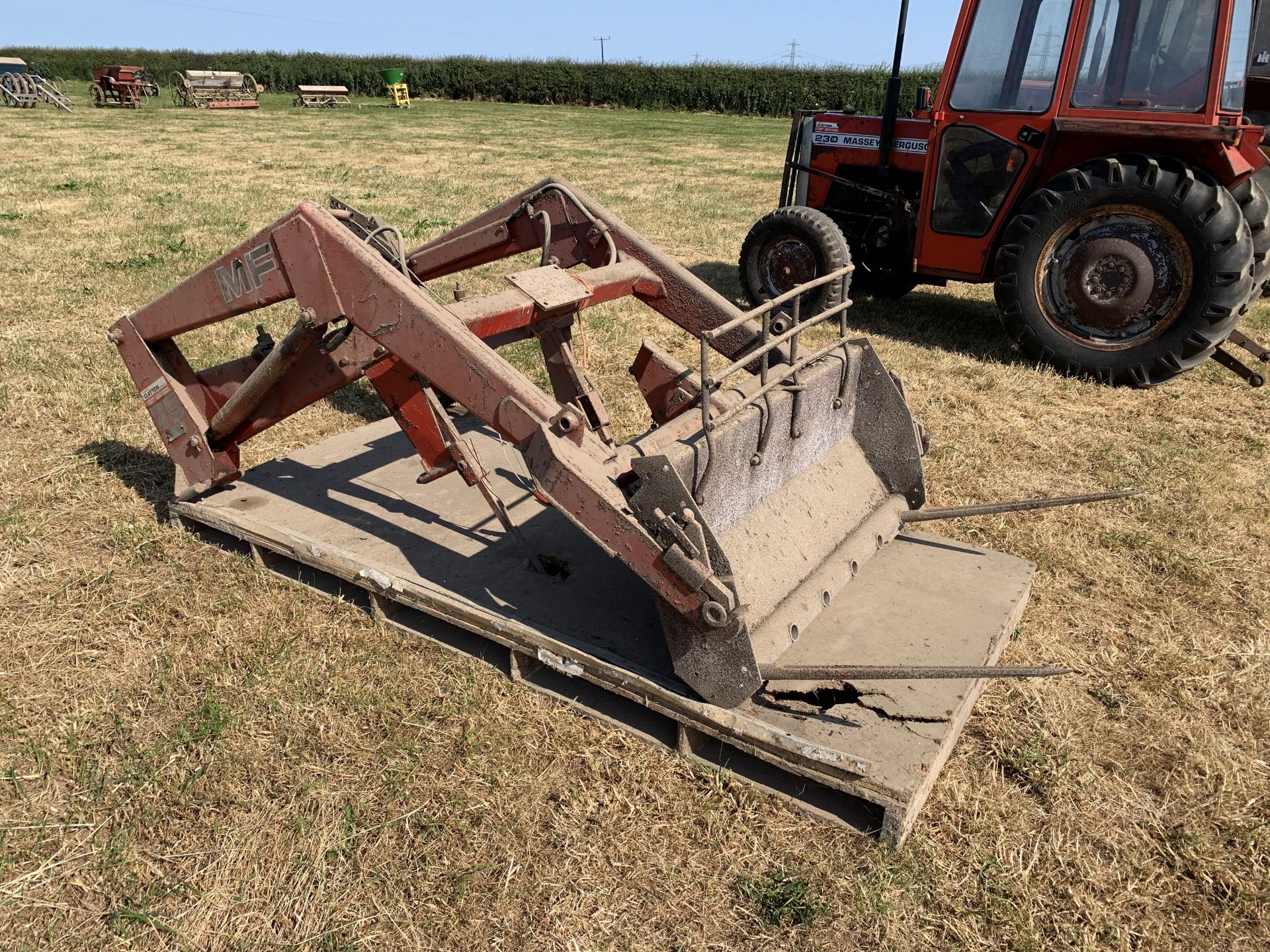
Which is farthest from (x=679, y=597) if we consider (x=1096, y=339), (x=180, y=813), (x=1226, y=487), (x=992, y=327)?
(x=992, y=327)

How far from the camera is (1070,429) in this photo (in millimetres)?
5598

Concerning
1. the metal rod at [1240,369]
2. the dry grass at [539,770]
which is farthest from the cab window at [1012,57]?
the dry grass at [539,770]

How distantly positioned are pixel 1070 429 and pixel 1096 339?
3.80ft

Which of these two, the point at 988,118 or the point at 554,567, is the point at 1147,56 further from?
the point at 554,567

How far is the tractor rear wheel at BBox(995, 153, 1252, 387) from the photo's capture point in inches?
228

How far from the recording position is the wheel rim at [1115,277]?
601 centimetres

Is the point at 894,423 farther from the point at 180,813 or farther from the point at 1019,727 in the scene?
the point at 180,813

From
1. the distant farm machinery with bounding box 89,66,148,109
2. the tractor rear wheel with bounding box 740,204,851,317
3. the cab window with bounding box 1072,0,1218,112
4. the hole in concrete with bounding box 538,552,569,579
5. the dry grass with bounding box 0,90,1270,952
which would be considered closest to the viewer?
the dry grass with bounding box 0,90,1270,952

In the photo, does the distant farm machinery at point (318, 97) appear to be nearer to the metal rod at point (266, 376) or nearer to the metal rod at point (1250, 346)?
the metal rod at point (1250, 346)

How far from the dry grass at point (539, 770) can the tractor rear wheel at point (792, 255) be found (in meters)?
2.36

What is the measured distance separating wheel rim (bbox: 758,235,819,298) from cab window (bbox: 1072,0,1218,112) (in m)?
2.10

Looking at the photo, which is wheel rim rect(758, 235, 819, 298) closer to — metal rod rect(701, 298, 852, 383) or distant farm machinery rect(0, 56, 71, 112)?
metal rod rect(701, 298, 852, 383)

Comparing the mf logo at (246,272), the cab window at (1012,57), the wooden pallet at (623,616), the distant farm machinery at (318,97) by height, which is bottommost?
the distant farm machinery at (318,97)

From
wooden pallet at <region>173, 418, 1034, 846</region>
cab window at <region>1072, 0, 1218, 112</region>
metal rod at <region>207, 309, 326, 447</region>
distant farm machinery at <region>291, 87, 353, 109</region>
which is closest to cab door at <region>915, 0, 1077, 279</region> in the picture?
cab window at <region>1072, 0, 1218, 112</region>
